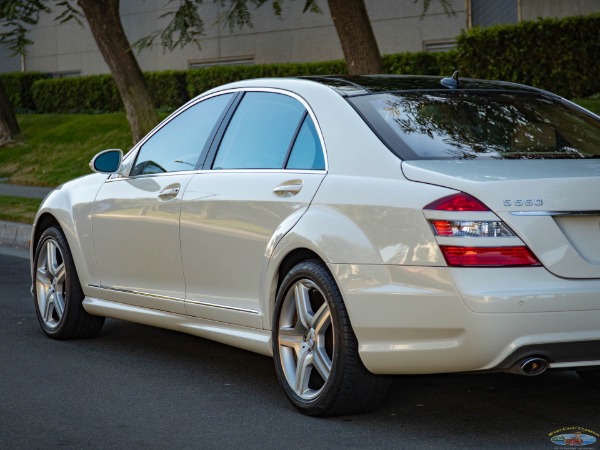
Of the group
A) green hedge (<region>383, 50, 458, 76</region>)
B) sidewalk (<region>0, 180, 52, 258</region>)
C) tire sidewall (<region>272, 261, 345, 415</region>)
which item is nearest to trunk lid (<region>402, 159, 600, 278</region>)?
tire sidewall (<region>272, 261, 345, 415</region>)

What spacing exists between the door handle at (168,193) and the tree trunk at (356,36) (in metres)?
7.44

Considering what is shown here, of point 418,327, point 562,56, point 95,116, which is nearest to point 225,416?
point 418,327

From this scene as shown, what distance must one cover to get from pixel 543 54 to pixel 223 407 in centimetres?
1316

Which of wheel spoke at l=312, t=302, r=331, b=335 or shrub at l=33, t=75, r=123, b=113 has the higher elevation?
wheel spoke at l=312, t=302, r=331, b=335

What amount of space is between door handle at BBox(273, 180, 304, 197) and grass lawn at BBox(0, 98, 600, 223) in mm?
15311

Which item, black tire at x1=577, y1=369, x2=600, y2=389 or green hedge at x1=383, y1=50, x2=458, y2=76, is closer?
black tire at x1=577, y1=369, x2=600, y2=389

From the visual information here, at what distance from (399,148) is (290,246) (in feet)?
2.24

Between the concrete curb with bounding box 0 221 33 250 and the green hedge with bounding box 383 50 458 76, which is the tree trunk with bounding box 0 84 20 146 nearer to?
the green hedge with bounding box 383 50 458 76

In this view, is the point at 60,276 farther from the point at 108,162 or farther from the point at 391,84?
the point at 391,84

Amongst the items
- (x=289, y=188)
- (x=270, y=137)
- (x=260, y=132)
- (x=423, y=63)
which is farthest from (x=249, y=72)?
(x=289, y=188)

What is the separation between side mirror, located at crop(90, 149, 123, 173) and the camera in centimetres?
751

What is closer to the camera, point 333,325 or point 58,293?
point 333,325

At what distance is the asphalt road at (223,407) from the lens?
17.6 feet

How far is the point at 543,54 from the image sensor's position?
1820 cm
